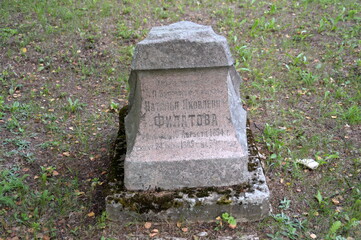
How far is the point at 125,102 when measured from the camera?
5.52m

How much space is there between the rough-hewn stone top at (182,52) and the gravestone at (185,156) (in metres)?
0.11

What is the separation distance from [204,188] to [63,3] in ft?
19.1

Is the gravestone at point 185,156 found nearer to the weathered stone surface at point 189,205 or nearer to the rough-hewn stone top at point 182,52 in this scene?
the weathered stone surface at point 189,205

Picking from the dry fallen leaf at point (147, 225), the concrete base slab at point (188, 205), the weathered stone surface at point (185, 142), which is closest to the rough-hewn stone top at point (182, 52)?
the weathered stone surface at point (185, 142)

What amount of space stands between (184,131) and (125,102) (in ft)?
7.52

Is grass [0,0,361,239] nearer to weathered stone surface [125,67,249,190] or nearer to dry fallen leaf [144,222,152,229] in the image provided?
dry fallen leaf [144,222,152,229]

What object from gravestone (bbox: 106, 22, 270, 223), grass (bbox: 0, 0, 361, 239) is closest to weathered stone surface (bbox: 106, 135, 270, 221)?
gravestone (bbox: 106, 22, 270, 223)

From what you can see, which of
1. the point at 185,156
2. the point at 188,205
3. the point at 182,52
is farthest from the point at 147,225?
the point at 182,52

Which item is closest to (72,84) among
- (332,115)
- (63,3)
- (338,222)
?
(63,3)

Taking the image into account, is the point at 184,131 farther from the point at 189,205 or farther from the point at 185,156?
the point at 189,205

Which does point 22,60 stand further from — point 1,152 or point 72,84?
point 1,152

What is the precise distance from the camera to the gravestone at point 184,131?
10.7 ft

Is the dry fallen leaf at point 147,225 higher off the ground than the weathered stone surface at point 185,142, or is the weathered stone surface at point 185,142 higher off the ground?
the weathered stone surface at point 185,142

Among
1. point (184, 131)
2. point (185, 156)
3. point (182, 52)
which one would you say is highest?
point (182, 52)
